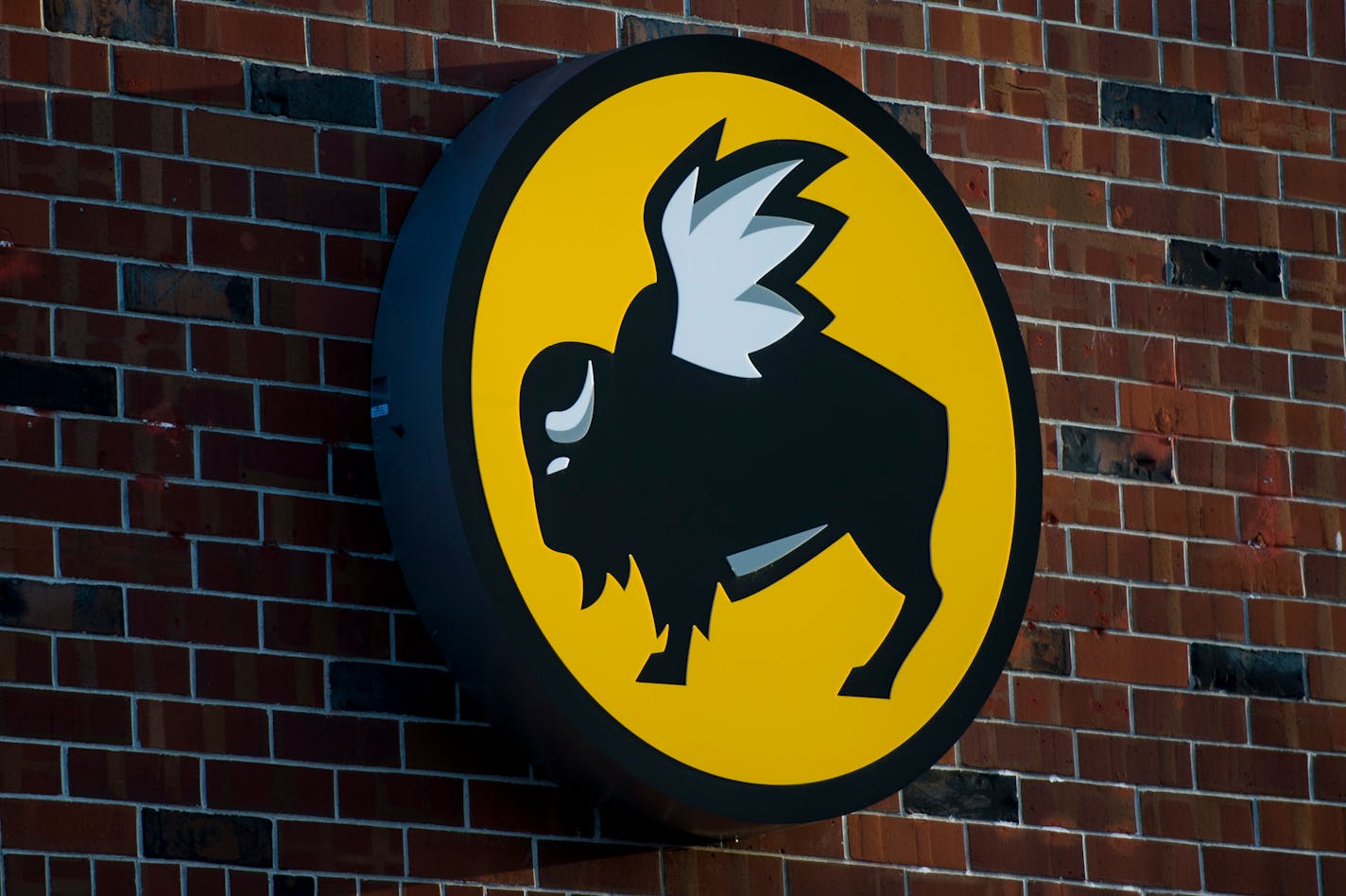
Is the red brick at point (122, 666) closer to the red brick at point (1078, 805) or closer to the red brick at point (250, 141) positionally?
the red brick at point (250, 141)

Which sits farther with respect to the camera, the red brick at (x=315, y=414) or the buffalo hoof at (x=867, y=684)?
the buffalo hoof at (x=867, y=684)

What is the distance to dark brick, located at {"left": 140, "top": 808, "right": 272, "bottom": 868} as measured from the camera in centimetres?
338

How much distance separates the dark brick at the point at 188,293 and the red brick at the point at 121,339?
0.03m

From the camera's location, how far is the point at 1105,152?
4449 millimetres

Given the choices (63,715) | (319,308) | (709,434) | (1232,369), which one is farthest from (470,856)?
(1232,369)

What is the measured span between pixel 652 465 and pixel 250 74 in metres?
1.00

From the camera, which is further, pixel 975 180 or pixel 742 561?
pixel 975 180

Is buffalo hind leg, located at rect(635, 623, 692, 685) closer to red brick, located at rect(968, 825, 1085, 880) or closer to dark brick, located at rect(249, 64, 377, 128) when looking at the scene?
red brick, located at rect(968, 825, 1085, 880)

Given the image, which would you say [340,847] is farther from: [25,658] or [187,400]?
[187,400]

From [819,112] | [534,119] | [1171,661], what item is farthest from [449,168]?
[1171,661]

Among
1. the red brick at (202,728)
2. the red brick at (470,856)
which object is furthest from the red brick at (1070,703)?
the red brick at (202,728)

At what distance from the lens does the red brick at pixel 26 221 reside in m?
3.50

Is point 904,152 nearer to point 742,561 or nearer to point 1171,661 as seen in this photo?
point 742,561

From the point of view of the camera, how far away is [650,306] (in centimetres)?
375
